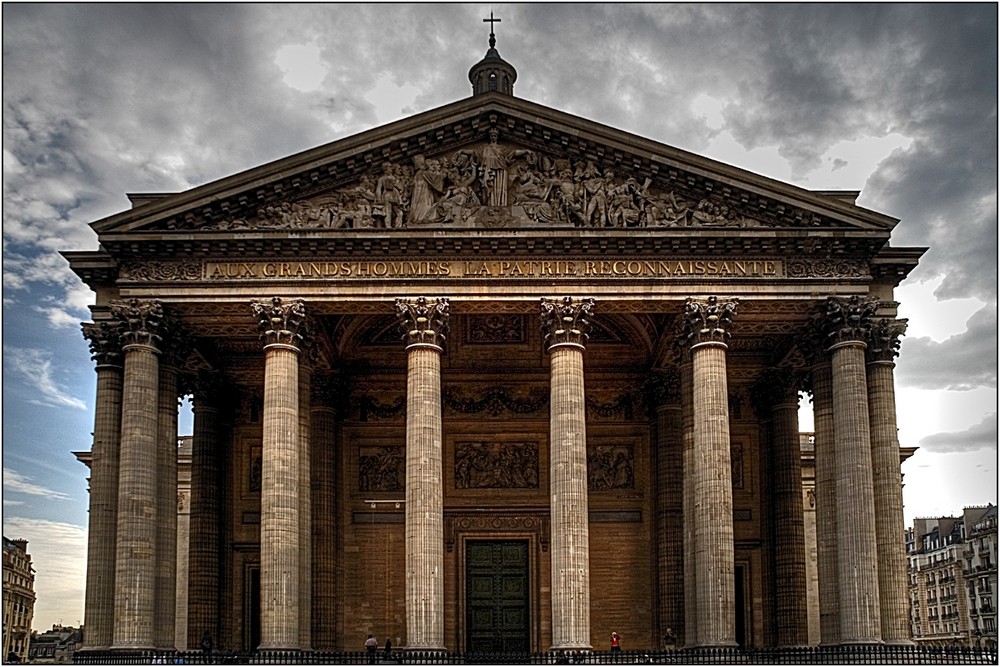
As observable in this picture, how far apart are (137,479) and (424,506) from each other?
8.02 meters

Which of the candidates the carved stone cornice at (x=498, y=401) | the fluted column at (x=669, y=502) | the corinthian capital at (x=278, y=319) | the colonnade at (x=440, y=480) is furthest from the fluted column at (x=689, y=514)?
the corinthian capital at (x=278, y=319)

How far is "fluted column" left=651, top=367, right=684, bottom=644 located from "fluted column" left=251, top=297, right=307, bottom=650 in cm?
1233

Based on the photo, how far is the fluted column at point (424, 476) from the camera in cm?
3244

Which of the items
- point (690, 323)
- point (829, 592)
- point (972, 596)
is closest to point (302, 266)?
point (690, 323)

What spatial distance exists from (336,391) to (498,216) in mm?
10747

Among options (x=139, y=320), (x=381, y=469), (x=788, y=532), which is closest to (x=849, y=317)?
(x=788, y=532)

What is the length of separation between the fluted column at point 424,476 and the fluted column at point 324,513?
7526mm

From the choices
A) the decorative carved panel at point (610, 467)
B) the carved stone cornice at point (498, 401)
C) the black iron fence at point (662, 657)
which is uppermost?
the carved stone cornice at point (498, 401)

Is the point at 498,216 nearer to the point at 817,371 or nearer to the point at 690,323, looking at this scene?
the point at 690,323

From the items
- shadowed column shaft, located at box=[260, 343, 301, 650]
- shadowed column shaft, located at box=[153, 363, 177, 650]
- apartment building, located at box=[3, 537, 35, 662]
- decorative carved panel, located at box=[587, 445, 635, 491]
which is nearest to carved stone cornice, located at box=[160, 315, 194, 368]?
shadowed column shaft, located at box=[153, 363, 177, 650]

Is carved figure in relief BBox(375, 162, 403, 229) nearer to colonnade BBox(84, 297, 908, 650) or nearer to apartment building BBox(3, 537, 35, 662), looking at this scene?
colonnade BBox(84, 297, 908, 650)

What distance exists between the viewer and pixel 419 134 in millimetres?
35156

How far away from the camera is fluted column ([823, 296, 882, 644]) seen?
3281cm

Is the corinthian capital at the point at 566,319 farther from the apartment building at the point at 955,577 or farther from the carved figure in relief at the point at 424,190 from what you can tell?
the apartment building at the point at 955,577
